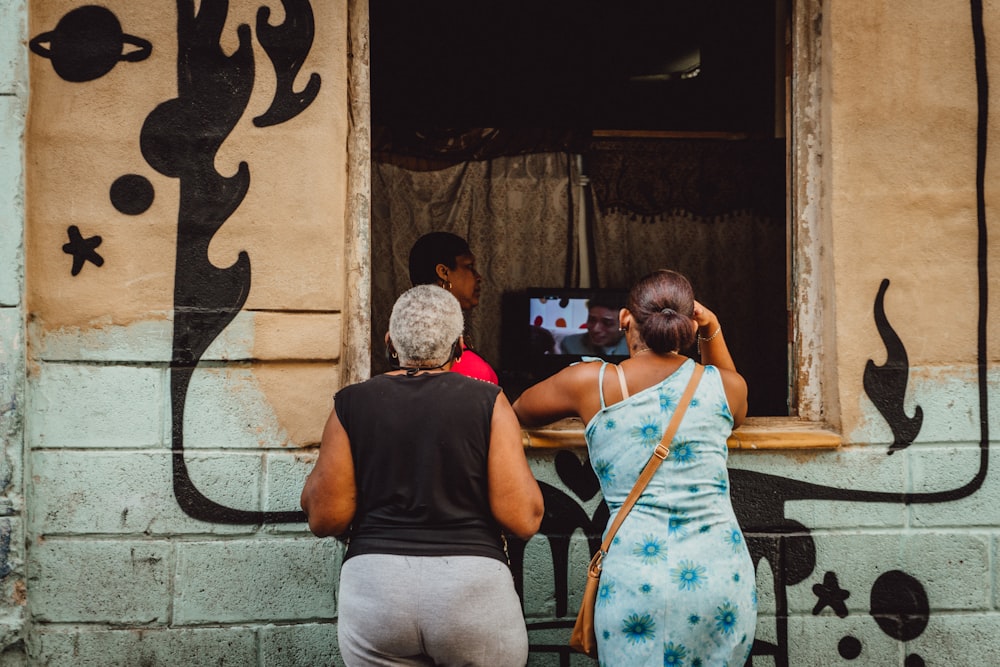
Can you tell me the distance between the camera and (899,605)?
3441mm

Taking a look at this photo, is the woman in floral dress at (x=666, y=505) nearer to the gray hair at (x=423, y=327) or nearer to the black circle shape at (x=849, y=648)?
the gray hair at (x=423, y=327)

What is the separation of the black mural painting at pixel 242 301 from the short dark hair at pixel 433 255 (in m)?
0.77

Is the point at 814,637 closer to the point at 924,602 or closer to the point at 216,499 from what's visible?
the point at 924,602

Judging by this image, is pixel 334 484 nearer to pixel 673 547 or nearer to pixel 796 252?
pixel 673 547

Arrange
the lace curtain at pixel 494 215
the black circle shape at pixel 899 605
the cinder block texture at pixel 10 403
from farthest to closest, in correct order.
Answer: the lace curtain at pixel 494 215 < the black circle shape at pixel 899 605 < the cinder block texture at pixel 10 403

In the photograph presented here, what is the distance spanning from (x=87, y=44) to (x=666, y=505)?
2671mm

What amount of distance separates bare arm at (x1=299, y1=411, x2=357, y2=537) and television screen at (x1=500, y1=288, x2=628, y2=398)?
315 cm

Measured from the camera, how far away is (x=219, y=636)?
322cm

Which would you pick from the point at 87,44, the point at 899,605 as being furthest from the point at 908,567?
the point at 87,44

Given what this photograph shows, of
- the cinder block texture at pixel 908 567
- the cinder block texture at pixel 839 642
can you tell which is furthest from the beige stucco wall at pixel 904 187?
the cinder block texture at pixel 839 642

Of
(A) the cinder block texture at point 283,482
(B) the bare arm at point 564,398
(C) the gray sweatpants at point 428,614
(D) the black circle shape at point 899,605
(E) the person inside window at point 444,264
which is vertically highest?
(E) the person inside window at point 444,264

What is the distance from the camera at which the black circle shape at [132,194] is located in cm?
323

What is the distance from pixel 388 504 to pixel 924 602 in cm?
235

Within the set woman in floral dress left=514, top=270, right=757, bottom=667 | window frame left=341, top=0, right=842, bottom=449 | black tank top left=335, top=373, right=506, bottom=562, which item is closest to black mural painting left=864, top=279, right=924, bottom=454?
window frame left=341, top=0, right=842, bottom=449
